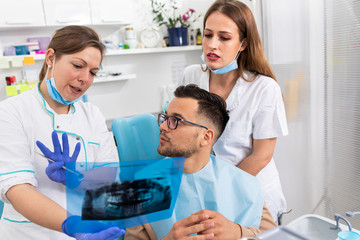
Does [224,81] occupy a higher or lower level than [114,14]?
lower

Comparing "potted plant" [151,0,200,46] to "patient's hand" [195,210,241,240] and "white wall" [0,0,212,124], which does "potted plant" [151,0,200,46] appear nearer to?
"white wall" [0,0,212,124]

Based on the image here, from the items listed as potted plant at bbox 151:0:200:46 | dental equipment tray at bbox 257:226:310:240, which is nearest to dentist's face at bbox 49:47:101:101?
dental equipment tray at bbox 257:226:310:240

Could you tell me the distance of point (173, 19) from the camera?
365 cm

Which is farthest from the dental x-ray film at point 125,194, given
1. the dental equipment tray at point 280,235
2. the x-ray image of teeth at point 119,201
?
the dental equipment tray at point 280,235

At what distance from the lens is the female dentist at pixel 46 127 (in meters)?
0.99

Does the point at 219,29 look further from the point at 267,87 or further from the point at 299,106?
the point at 299,106

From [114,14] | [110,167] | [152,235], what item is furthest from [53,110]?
[114,14]

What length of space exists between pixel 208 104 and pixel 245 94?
0.34 meters

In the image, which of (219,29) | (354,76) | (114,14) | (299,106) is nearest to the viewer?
(219,29)

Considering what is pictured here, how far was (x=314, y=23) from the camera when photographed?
219 centimetres

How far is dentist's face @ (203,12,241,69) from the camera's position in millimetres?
1518

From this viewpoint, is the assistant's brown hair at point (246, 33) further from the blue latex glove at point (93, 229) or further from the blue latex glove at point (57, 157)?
the blue latex glove at point (93, 229)

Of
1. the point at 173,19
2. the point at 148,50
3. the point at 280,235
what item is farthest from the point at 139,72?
the point at 280,235

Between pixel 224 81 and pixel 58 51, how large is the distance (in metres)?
0.87
